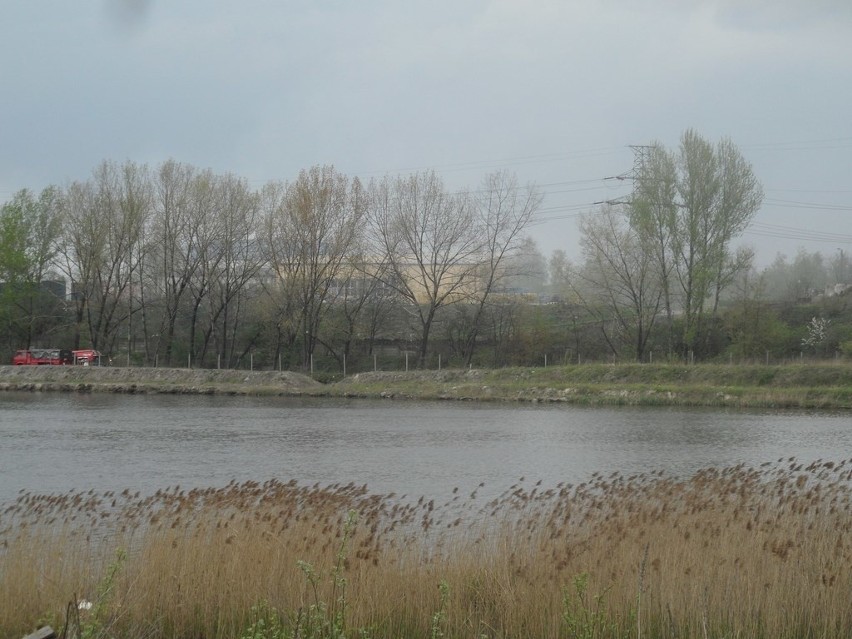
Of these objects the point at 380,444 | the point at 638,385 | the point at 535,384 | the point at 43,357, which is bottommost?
the point at 380,444

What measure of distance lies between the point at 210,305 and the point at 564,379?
3005cm

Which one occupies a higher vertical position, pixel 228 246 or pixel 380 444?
pixel 228 246

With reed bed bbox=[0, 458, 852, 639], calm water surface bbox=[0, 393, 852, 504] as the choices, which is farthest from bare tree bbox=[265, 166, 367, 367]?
reed bed bbox=[0, 458, 852, 639]

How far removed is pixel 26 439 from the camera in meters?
24.1

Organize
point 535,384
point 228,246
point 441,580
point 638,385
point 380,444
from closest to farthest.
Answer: point 441,580 → point 380,444 → point 638,385 → point 535,384 → point 228,246

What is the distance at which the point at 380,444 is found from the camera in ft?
79.2

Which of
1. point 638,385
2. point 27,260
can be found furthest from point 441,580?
point 27,260

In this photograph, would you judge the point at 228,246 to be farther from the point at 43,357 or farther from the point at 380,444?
the point at 380,444

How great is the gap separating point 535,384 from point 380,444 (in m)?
24.4

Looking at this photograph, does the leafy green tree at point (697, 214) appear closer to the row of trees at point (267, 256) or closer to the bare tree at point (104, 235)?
the row of trees at point (267, 256)

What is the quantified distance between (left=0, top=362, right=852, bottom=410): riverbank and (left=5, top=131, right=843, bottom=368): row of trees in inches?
326

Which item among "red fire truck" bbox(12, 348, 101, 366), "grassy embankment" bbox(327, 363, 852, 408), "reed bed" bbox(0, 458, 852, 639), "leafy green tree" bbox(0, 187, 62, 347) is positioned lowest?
"reed bed" bbox(0, 458, 852, 639)

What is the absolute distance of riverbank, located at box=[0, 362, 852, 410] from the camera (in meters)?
40.7

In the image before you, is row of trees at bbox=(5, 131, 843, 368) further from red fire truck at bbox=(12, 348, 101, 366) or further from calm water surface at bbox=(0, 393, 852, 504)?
calm water surface at bbox=(0, 393, 852, 504)
